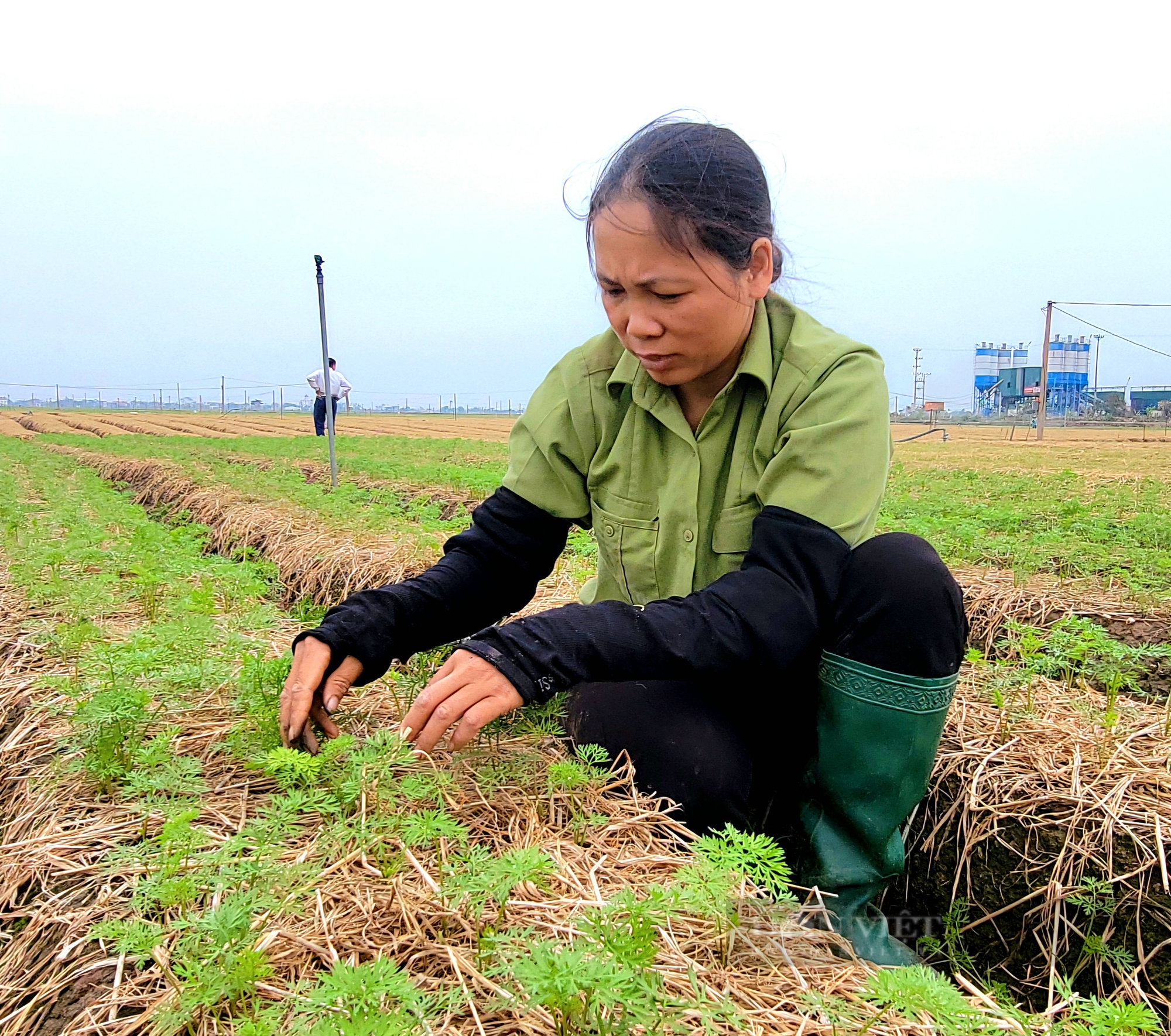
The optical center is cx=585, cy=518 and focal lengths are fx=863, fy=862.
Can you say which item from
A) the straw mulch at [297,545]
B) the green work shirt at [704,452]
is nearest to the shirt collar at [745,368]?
the green work shirt at [704,452]

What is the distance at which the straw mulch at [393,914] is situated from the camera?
1.32 m

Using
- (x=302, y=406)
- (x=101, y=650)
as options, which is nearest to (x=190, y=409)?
(x=302, y=406)

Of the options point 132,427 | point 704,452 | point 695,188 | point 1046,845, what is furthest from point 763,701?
point 132,427

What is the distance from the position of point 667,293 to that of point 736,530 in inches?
24.6

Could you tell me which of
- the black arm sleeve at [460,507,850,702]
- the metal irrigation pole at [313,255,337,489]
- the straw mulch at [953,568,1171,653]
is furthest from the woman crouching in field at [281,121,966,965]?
the metal irrigation pole at [313,255,337,489]

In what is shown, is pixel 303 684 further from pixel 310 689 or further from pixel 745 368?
pixel 745 368

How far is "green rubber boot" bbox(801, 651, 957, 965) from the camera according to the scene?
1901 mm

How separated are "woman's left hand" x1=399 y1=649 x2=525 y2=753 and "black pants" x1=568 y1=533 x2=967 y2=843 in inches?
17.8

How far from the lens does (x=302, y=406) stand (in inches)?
2820

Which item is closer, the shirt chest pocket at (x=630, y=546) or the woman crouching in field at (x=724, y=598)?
the woman crouching in field at (x=724, y=598)

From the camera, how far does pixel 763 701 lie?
2.18m

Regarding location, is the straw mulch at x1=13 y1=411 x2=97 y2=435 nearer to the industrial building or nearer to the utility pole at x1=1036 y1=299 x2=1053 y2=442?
the utility pole at x1=1036 y1=299 x2=1053 y2=442

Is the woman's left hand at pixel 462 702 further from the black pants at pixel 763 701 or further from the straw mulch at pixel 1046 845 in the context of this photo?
the straw mulch at pixel 1046 845

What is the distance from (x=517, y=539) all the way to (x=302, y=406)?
73.7 m
